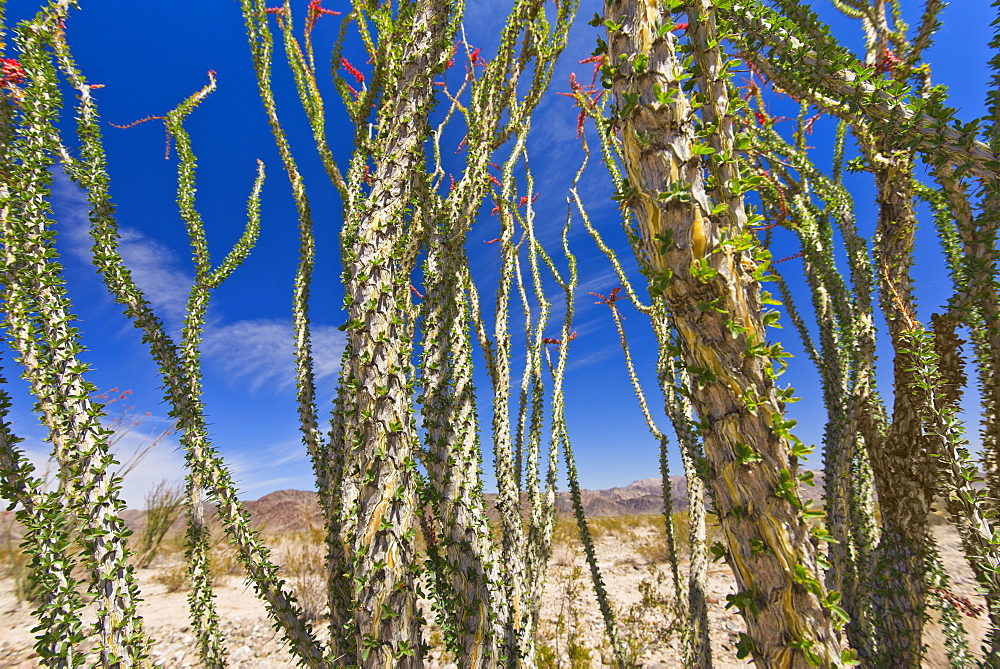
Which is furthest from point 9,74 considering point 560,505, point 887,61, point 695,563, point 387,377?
point 560,505

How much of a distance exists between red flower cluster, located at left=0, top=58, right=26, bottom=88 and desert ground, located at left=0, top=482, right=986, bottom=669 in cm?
372

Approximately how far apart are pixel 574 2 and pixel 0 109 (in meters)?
4.54

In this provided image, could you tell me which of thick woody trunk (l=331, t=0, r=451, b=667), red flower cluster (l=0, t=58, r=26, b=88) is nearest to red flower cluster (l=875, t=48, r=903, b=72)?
thick woody trunk (l=331, t=0, r=451, b=667)

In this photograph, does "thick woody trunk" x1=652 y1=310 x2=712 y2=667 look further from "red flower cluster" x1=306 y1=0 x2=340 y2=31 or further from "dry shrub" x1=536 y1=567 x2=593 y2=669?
"red flower cluster" x1=306 y1=0 x2=340 y2=31

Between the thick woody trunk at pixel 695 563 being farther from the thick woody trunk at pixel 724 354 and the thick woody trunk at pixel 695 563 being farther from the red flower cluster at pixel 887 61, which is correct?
the thick woody trunk at pixel 724 354

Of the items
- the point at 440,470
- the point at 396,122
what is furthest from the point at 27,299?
the point at 440,470

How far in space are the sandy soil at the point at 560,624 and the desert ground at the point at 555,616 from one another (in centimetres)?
2

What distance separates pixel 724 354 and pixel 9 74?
4480 millimetres

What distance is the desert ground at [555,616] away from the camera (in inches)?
233

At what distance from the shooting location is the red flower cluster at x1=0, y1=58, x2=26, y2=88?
2.55 meters

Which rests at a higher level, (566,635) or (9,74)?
(9,74)

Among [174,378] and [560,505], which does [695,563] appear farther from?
[560,505]

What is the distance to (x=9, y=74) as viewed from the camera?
261 centimetres

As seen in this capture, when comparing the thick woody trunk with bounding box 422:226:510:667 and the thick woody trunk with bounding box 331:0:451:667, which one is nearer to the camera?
the thick woody trunk with bounding box 331:0:451:667
